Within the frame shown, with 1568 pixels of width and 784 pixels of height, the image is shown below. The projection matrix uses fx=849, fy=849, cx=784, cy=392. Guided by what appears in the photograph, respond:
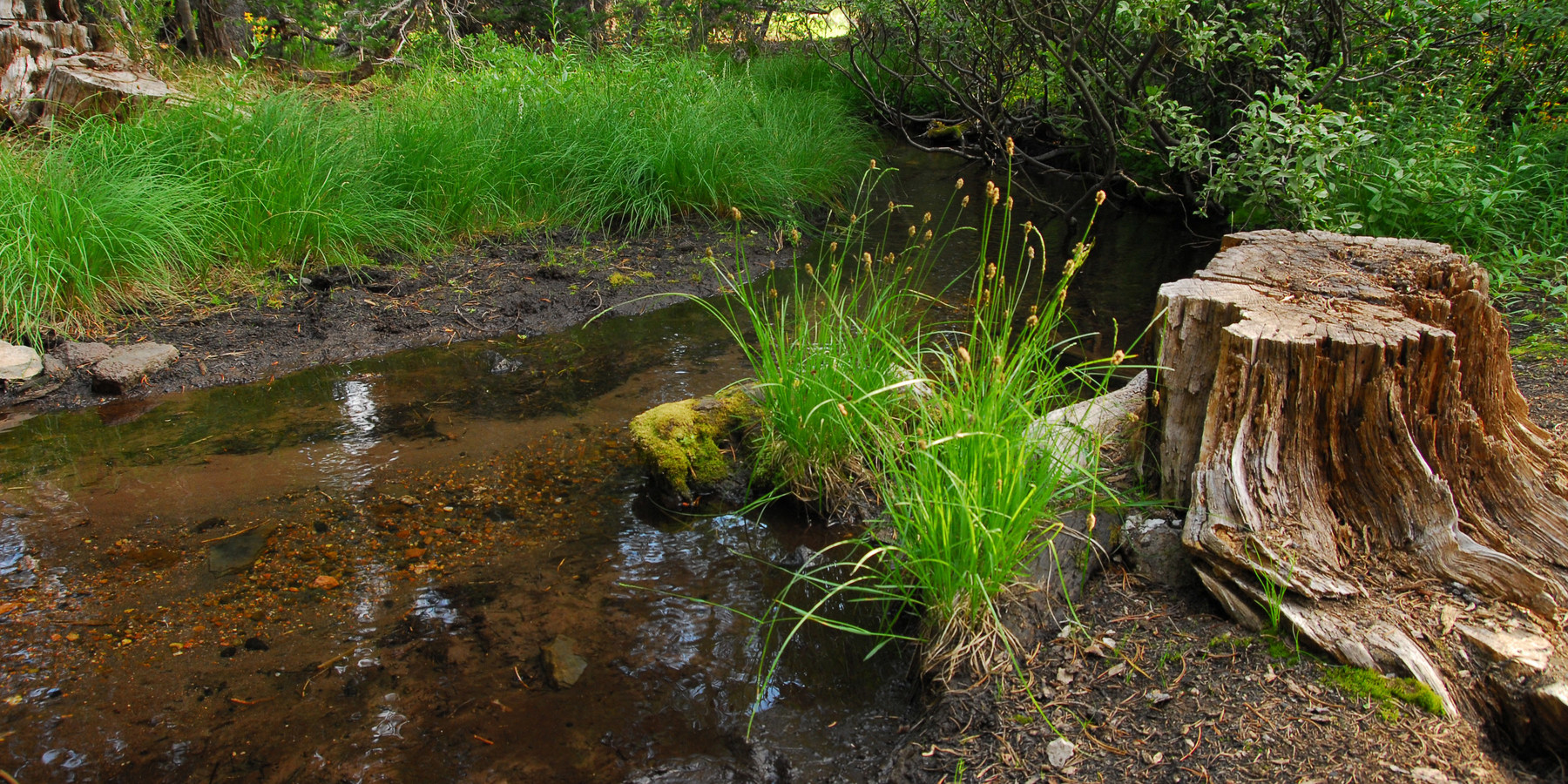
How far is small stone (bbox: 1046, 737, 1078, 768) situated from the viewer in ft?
6.28

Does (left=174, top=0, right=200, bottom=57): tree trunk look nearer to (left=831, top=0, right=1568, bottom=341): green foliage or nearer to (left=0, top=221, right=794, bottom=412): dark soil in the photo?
(left=0, top=221, right=794, bottom=412): dark soil

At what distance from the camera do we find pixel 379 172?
19.9 ft

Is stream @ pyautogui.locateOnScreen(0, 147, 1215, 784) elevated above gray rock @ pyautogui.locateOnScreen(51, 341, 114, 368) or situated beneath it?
situated beneath

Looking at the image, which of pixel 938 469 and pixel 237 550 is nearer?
pixel 938 469

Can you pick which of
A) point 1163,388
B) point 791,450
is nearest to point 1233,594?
point 1163,388

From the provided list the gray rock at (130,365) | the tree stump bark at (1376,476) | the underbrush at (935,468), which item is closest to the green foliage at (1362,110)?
the tree stump bark at (1376,476)

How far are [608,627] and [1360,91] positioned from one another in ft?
20.3

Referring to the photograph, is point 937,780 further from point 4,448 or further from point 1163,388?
point 4,448

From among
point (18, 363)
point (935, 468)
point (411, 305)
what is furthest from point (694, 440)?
point (18, 363)

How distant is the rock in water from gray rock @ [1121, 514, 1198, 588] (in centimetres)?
167

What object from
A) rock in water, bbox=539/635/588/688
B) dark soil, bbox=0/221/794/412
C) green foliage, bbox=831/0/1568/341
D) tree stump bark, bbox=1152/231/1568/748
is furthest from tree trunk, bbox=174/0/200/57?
tree stump bark, bbox=1152/231/1568/748

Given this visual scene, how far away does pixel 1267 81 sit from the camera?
20.4 feet

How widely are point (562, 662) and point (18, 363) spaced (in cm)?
394

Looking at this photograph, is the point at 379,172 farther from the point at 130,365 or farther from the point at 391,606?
the point at 391,606
